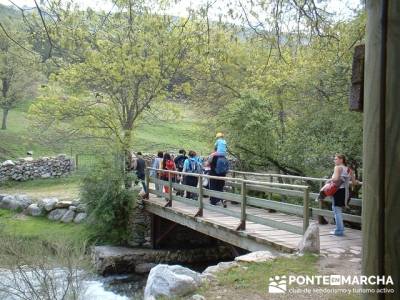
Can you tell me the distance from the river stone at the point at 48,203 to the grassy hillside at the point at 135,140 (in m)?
2.59

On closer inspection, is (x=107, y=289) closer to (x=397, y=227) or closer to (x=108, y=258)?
(x=108, y=258)

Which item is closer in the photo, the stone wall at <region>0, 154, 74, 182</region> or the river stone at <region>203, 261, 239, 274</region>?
the river stone at <region>203, 261, 239, 274</region>

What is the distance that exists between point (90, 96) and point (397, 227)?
16.4 m

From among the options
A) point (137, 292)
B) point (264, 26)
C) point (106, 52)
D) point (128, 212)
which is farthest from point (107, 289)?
point (264, 26)

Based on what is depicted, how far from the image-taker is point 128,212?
14.9 metres

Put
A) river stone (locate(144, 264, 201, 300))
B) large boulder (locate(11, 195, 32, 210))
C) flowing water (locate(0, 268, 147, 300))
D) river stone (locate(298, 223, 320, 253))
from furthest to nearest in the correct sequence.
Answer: large boulder (locate(11, 195, 32, 210)), flowing water (locate(0, 268, 147, 300)), river stone (locate(298, 223, 320, 253)), river stone (locate(144, 264, 201, 300))

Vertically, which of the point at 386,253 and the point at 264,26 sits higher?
the point at 264,26

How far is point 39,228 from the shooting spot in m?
16.3

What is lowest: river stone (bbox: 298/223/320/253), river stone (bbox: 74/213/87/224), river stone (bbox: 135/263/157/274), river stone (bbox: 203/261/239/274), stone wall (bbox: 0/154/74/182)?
river stone (bbox: 135/263/157/274)

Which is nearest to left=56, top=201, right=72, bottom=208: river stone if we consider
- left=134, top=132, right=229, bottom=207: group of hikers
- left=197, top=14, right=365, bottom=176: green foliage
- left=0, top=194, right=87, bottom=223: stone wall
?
left=0, top=194, right=87, bottom=223: stone wall

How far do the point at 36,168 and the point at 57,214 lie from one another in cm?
751

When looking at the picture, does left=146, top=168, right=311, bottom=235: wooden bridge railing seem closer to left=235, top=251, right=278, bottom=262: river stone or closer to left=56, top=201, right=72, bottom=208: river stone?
left=235, top=251, right=278, bottom=262: river stone

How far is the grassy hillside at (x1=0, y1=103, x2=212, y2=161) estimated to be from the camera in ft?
66.8

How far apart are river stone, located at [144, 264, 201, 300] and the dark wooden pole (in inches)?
185
